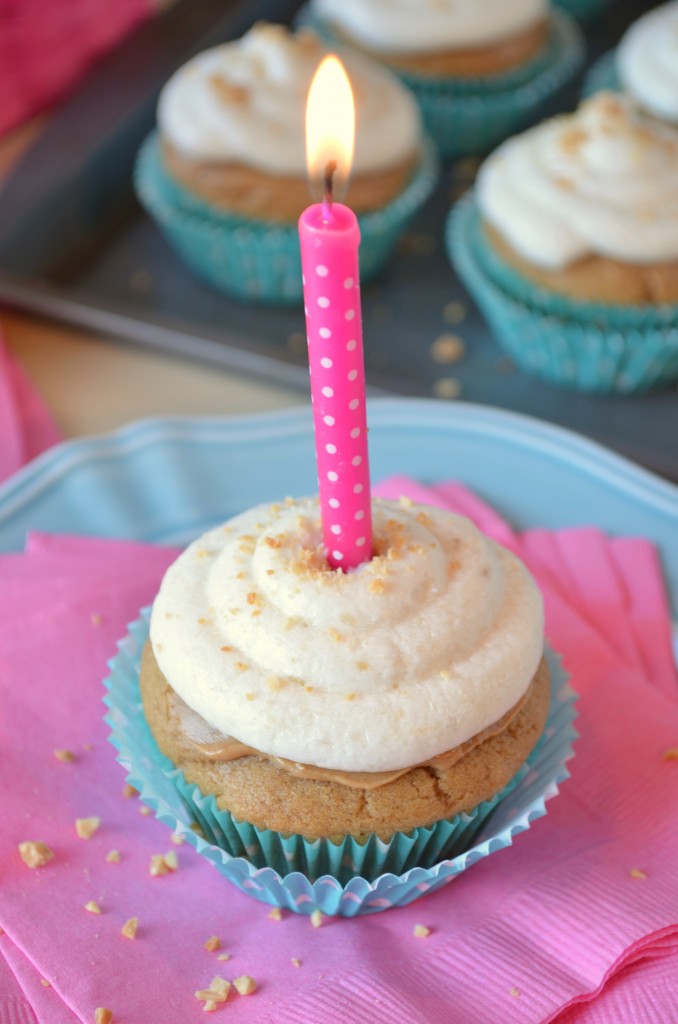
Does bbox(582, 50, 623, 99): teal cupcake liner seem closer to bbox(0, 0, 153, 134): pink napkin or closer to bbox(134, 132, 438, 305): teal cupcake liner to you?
bbox(134, 132, 438, 305): teal cupcake liner

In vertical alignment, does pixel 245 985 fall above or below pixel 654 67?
below

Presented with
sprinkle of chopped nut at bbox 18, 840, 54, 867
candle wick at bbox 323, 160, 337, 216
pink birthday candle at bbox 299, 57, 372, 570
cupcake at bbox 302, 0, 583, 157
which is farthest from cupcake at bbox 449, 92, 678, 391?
sprinkle of chopped nut at bbox 18, 840, 54, 867

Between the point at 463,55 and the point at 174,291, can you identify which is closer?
the point at 174,291

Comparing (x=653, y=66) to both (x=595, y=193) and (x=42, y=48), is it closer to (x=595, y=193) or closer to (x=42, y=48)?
(x=595, y=193)

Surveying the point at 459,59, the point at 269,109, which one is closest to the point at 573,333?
the point at 269,109

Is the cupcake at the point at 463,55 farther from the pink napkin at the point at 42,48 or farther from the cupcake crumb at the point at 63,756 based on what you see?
the cupcake crumb at the point at 63,756

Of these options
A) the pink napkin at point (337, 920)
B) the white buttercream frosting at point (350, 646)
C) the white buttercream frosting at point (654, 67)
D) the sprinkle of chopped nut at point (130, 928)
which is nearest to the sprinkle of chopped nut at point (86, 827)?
the pink napkin at point (337, 920)

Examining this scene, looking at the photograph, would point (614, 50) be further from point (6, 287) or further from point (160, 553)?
point (160, 553)
